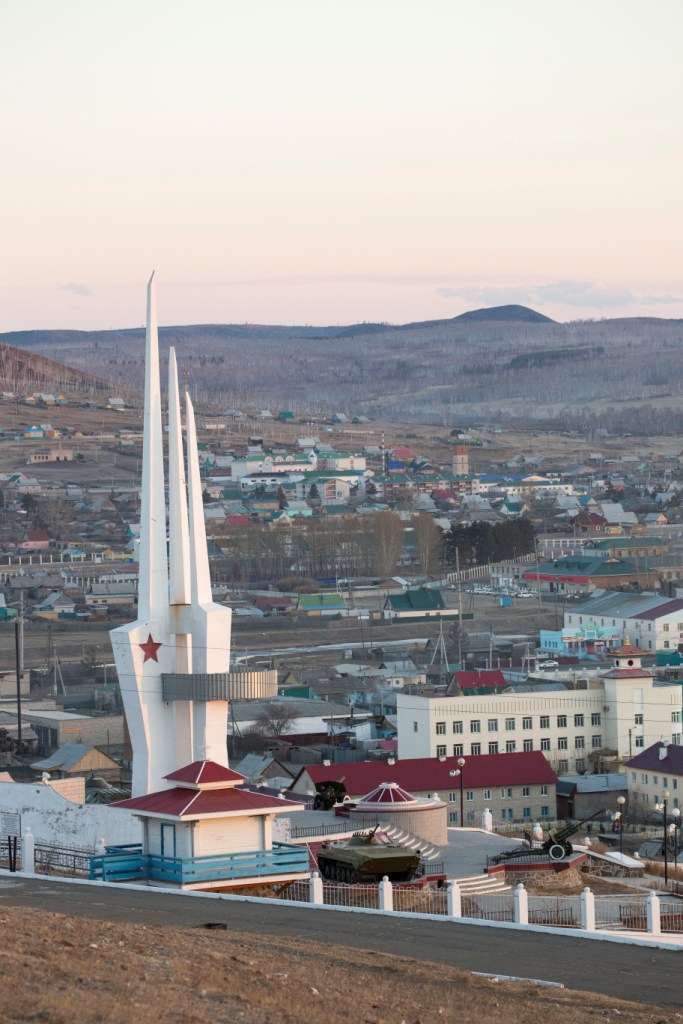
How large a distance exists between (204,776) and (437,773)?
23.9 metres

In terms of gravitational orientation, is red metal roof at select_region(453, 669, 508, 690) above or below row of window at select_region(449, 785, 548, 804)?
above

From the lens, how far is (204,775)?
2075 centimetres

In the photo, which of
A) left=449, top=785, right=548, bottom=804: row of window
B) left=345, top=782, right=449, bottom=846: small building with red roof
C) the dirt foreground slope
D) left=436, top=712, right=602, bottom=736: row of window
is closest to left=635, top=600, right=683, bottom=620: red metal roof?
left=436, top=712, right=602, bottom=736: row of window

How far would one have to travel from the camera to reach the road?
573 inches

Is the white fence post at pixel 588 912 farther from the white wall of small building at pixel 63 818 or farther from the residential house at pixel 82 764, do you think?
the residential house at pixel 82 764

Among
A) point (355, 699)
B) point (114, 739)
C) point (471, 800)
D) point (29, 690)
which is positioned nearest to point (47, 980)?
point (471, 800)

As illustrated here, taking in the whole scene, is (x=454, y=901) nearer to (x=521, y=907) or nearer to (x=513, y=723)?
(x=521, y=907)

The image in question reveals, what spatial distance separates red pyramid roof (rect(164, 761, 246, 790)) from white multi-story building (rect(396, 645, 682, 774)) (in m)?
28.9

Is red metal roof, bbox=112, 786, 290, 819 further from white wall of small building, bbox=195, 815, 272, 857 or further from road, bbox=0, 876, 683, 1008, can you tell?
road, bbox=0, 876, 683, 1008

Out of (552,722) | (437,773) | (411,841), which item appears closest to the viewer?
(411,841)

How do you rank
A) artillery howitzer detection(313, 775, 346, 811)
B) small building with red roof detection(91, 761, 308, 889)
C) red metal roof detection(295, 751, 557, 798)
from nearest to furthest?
small building with red roof detection(91, 761, 308, 889)
artillery howitzer detection(313, 775, 346, 811)
red metal roof detection(295, 751, 557, 798)

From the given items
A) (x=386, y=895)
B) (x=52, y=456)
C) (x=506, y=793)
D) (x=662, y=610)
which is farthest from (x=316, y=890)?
(x=52, y=456)

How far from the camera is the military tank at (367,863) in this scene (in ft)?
72.4

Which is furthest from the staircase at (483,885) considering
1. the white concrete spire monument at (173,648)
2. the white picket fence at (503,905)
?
the white concrete spire monument at (173,648)
